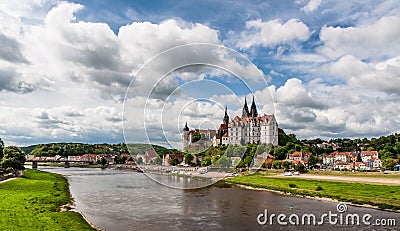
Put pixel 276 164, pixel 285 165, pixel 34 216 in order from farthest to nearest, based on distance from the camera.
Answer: pixel 276 164 → pixel 285 165 → pixel 34 216

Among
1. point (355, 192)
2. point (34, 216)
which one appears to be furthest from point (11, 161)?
point (355, 192)

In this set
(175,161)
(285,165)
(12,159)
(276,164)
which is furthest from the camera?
Answer: (175,161)

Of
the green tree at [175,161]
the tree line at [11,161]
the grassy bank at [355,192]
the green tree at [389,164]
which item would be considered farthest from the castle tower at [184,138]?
the green tree at [389,164]

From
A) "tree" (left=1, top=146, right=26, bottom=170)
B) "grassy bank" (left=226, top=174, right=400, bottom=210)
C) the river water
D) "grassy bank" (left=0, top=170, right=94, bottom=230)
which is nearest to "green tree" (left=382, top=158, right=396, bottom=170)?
"grassy bank" (left=226, top=174, right=400, bottom=210)

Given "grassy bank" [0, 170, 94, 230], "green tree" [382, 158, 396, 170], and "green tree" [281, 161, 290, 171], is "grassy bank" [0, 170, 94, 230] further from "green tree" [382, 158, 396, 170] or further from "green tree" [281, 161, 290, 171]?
"green tree" [382, 158, 396, 170]

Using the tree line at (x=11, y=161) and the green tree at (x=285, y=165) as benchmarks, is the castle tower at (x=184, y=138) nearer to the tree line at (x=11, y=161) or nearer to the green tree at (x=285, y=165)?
the tree line at (x=11, y=161)

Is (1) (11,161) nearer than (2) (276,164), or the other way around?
(1) (11,161)

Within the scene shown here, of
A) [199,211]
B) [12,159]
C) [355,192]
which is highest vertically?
[12,159]

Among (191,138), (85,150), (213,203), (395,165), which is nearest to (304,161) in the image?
(395,165)

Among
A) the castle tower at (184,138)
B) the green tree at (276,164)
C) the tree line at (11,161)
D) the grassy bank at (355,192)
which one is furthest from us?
the green tree at (276,164)

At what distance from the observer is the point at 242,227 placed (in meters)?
21.4

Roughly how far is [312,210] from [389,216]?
214 inches

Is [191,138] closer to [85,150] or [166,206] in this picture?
[166,206]

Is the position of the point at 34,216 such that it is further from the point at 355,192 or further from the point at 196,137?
the point at 355,192
